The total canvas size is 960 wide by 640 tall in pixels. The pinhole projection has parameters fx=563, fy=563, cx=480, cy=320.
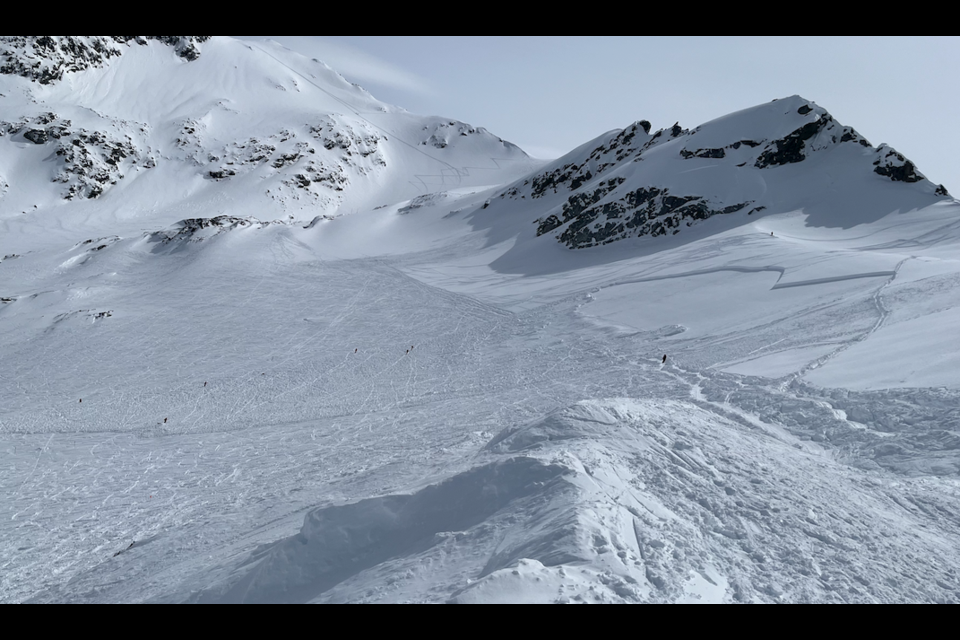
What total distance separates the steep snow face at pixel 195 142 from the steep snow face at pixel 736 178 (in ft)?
161

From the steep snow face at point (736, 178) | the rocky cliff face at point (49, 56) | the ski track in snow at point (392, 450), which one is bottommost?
the ski track in snow at point (392, 450)

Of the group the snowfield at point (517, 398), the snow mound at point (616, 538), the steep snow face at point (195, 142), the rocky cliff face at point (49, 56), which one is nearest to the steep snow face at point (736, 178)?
the snowfield at point (517, 398)

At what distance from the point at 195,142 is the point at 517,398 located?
9376cm

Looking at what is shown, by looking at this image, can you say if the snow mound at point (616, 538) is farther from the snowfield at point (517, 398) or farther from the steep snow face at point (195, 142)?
the steep snow face at point (195, 142)

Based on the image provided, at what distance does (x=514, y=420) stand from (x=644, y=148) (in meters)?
48.1

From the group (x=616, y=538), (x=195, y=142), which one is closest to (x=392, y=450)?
(x=616, y=538)

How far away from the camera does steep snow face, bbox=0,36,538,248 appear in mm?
79625

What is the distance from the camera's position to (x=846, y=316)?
2111cm

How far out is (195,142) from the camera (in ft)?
306

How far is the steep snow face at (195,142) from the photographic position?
261 feet

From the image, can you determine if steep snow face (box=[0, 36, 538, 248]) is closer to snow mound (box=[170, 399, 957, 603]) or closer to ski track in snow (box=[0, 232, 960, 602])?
ski track in snow (box=[0, 232, 960, 602])

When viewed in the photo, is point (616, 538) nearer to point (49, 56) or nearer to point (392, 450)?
point (392, 450)

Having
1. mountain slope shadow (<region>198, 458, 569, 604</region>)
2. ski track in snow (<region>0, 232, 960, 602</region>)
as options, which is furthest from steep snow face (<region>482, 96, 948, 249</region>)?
mountain slope shadow (<region>198, 458, 569, 604</region>)

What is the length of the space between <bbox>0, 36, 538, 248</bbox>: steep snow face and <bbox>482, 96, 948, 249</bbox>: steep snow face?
49010 mm
